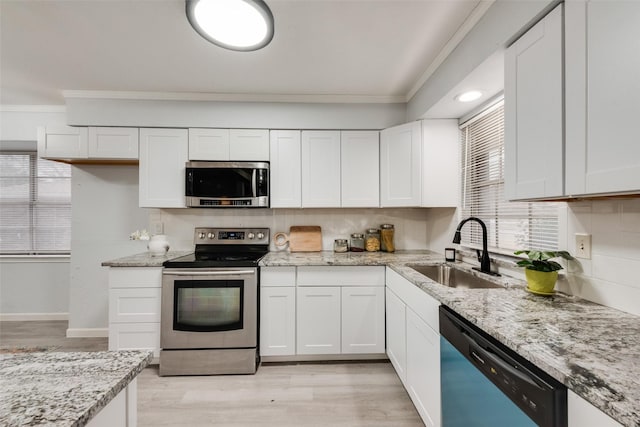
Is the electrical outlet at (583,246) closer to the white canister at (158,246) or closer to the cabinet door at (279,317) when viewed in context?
the cabinet door at (279,317)

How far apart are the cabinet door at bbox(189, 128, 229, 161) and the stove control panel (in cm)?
74

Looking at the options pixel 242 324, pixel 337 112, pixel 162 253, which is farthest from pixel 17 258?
pixel 337 112

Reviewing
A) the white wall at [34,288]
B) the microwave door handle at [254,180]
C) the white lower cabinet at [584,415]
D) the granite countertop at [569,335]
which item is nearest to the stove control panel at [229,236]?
the microwave door handle at [254,180]

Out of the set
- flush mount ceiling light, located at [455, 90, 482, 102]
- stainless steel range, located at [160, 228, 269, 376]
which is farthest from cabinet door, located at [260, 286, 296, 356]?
flush mount ceiling light, located at [455, 90, 482, 102]

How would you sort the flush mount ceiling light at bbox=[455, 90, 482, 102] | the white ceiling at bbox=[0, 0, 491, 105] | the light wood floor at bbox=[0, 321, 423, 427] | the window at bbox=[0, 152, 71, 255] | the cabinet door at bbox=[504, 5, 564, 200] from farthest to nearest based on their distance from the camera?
1. the window at bbox=[0, 152, 71, 255]
2. the flush mount ceiling light at bbox=[455, 90, 482, 102]
3. the light wood floor at bbox=[0, 321, 423, 427]
4. the white ceiling at bbox=[0, 0, 491, 105]
5. the cabinet door at bbox=[504, 5, 564, 200]

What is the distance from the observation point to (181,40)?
1.81 metres

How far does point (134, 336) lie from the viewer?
2.25 meters

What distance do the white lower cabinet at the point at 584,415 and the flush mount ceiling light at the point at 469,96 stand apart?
178 centimetres

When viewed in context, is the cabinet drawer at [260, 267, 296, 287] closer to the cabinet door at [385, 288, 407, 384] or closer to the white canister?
the cabinet door at [385, 288, 407, 384]

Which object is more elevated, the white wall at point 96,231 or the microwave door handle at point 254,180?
the microwave door handle at point 254,180

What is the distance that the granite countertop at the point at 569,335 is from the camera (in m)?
0.61

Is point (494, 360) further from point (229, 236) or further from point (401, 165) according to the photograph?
point (229, 236)

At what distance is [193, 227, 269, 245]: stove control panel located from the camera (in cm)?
284

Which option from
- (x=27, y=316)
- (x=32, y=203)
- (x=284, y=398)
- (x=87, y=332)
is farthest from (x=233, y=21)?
(x=27, y=316)
